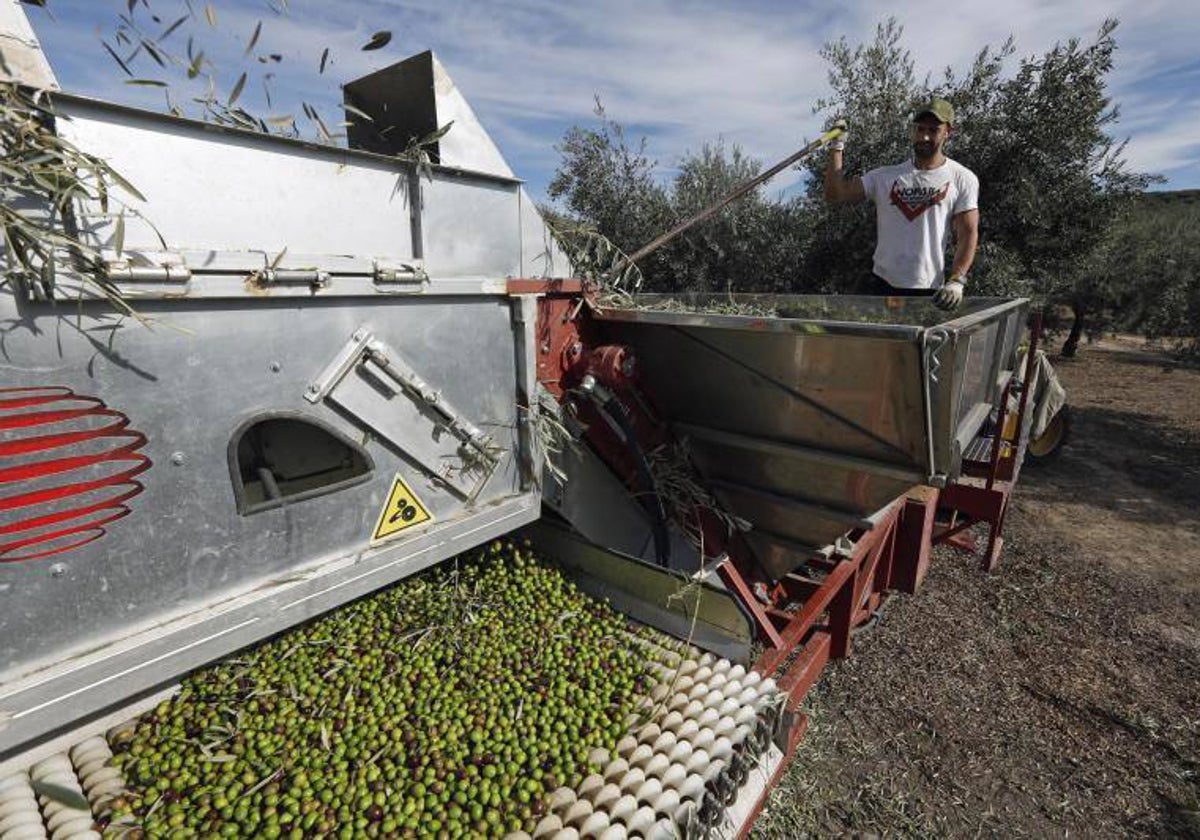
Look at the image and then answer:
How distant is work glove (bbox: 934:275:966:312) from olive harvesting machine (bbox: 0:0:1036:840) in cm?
47

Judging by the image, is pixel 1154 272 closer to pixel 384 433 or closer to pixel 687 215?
pixel 687 215

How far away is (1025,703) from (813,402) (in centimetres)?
338

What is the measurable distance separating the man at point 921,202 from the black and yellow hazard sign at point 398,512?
14.1 ft

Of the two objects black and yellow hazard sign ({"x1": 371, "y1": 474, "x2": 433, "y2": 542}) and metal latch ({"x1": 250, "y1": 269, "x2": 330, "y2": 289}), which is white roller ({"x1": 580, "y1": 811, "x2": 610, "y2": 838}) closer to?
black and yellow hazard sign ({"x1": 371, "y1": 474, "x2": 433, "y2": 542})

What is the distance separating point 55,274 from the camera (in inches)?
66.1

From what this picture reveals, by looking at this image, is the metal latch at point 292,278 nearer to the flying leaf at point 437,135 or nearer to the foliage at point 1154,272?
the flying leaf at point 437,135

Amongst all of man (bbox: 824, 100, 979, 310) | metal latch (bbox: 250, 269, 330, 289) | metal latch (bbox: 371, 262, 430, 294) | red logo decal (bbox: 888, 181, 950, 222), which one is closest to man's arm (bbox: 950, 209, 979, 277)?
man (bbox: 824, 100, 979, 310)

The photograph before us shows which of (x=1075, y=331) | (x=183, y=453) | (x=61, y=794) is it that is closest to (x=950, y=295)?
(x=183, y=453)

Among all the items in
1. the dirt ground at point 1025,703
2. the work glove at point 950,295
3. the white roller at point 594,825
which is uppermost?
the work glove at point 950,295

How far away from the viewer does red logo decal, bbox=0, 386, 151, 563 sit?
5.55 ft

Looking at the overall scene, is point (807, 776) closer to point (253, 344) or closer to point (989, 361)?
point (989, 361)

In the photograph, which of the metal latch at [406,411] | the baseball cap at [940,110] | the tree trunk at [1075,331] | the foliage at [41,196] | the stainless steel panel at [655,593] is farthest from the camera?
the tree trunk at [1075,331]

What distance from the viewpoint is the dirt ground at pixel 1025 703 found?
12.3 ft

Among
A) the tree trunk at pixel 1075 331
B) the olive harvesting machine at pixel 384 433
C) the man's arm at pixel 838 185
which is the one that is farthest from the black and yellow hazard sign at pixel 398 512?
the tree trunk at pixel 1075 331
